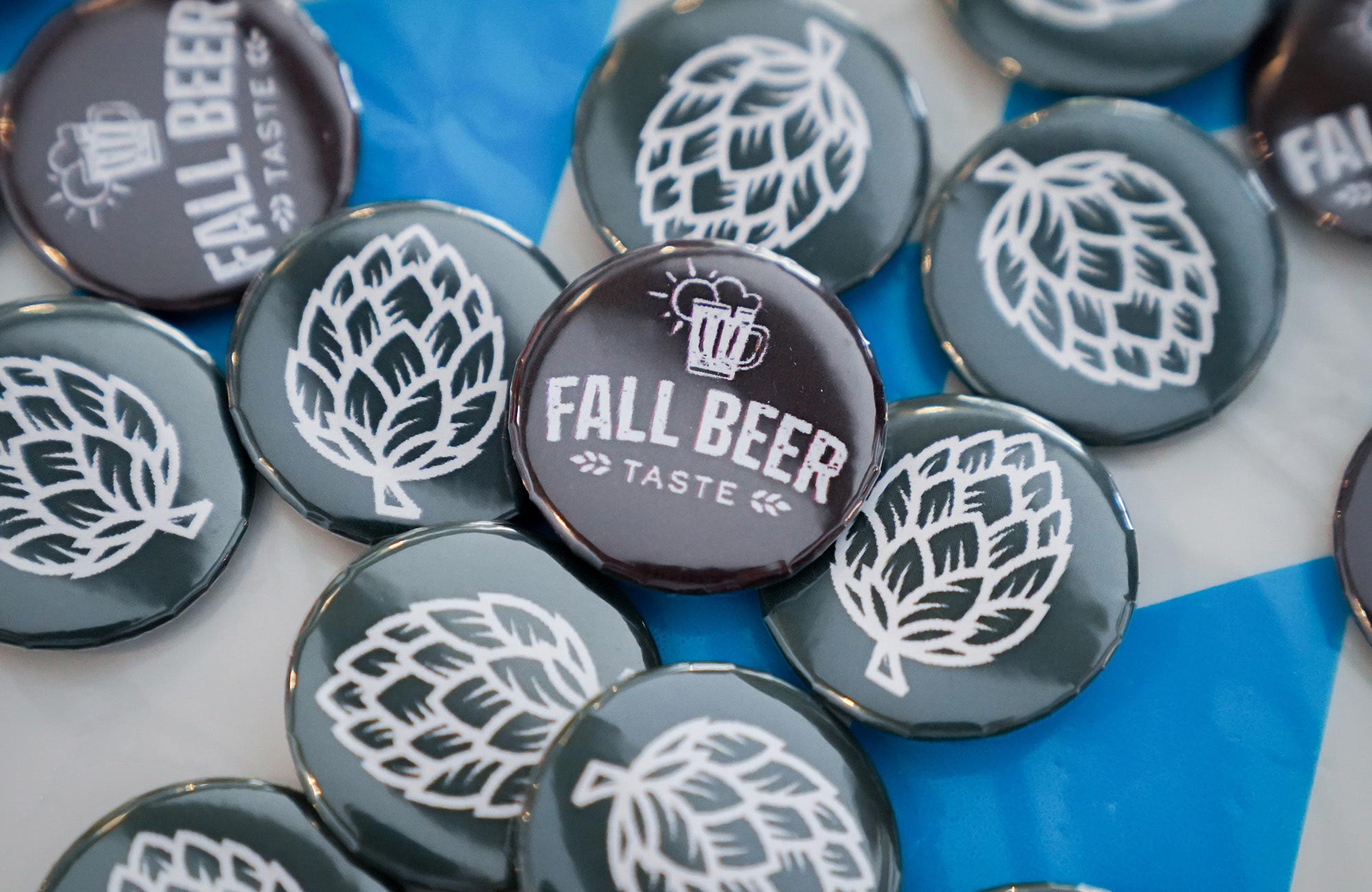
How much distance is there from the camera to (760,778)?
3.57ft

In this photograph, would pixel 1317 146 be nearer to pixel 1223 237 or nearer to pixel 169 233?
pixel 1223 237

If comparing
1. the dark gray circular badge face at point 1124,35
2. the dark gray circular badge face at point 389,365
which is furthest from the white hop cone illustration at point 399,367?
the dark gray circular badge face at point 1124,35

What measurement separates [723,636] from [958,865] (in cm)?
37

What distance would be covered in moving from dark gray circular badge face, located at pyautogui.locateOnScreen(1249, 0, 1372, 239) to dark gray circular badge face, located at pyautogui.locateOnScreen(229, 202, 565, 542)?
0.99 m

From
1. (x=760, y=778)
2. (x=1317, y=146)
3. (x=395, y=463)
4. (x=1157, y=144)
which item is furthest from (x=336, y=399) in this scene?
→ (x=1317, y=146)

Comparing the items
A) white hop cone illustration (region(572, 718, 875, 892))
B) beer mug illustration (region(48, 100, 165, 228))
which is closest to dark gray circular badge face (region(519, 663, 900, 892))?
white hop cone illustration (region(572, 718, 875, 892))

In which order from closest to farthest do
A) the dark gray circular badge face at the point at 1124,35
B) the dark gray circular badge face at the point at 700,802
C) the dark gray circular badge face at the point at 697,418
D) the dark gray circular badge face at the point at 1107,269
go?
the dark gray circular badge face at the point at 700,802 → the dark gray circular badge face at the point at 697,418 → the dark gray circular badge face at the point at 1107,269 → the dark gray circular badge face at the point at 1124,35

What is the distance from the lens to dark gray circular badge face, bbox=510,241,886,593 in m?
1.16

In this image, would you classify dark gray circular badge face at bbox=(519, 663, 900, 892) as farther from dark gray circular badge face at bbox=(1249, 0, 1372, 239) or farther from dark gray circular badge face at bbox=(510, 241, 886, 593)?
dark gray circular badge face at bbox=(1249, 0, 1372, 239)

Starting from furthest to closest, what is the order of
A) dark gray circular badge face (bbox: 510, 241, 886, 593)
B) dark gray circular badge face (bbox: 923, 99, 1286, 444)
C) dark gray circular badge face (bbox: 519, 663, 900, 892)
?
dark gray circular badge face (bbox: 923, 99, 1286, 444)
dark gray circular badge face (bbox: 510, 241, 886, 593)
dark gray circular badge face (bbox: 519, 663, 900, 892)

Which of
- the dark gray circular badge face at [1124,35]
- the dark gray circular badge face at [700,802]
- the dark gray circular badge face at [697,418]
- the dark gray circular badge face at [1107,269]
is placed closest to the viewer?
the dark gray circular badge face at [700,802]

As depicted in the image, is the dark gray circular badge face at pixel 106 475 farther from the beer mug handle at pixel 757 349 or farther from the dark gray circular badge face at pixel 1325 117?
the dark gray circular badge face at pixel 1325 117

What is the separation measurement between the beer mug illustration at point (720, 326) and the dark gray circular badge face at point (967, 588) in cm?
20

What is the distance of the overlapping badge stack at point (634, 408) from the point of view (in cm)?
112
